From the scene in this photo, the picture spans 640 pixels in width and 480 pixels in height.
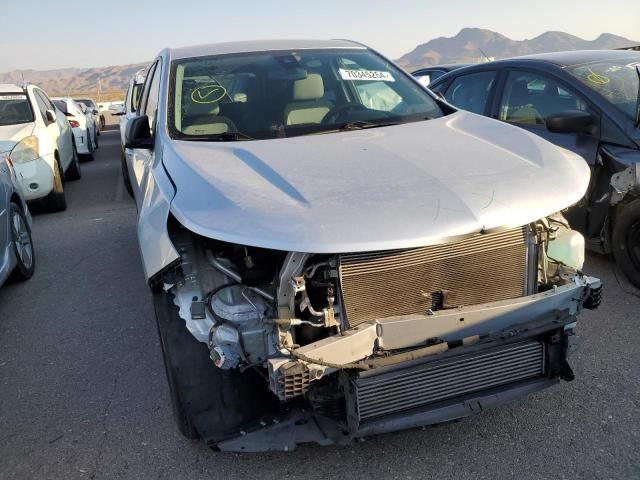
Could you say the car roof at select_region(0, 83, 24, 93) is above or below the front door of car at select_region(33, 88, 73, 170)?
above

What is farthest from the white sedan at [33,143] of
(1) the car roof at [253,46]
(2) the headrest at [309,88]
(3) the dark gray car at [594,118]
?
(3) the dark gray car at [594,118]

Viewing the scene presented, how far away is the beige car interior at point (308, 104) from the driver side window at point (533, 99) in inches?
80.9

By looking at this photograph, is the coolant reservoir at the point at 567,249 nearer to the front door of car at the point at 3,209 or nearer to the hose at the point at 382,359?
the hose at the point at 382,359

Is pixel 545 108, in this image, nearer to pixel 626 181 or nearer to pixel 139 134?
pixel 626 181

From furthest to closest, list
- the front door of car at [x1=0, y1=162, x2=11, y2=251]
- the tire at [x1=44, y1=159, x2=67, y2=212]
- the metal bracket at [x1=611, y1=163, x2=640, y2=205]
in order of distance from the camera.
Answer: the tire at [x1=44, y1=159, x2=67, y2=212] < the front door of car at [x1=0, y1=162, x2=11, y2=251] < the metal bracket at [x1=611, y1=163, x2=640, y2=205]

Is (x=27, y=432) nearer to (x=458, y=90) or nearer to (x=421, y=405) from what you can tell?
(x=421, y=405)

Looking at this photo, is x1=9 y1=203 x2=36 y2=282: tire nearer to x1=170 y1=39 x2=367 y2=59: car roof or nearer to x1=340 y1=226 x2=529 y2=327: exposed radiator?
x1=170 y1=39 x2=367 y2=59: car roof

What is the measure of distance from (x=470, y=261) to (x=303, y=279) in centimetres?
73

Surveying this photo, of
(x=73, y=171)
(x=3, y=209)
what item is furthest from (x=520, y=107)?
(x=73, y=171)

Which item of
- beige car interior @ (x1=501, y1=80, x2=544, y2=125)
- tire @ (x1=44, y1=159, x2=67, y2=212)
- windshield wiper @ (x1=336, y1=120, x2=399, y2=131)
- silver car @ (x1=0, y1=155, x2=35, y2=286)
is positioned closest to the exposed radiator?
windshield wiper @ (x1=336, y1=120, x2=399, y2=131)

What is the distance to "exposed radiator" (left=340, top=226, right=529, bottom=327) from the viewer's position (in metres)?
2.40

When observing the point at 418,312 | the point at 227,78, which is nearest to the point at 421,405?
the point at 418,312

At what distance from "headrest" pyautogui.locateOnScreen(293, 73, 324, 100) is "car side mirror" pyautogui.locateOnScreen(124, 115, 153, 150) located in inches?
37.4

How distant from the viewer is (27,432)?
3.07m
